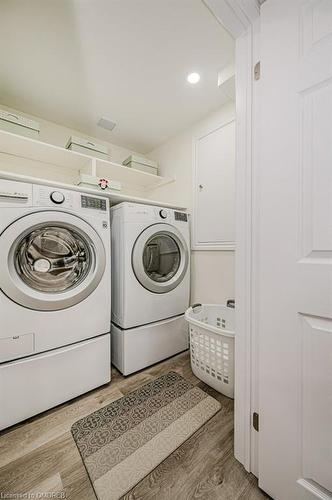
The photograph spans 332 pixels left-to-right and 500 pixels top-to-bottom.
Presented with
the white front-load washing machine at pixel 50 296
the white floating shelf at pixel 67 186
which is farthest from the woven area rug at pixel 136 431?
the white floating shelf at pixel 67 186

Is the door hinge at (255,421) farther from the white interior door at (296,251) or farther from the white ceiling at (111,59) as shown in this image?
the white ceiling at (111,59)

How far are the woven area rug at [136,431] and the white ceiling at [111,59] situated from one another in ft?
7.02

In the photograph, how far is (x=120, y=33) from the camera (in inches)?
43.8

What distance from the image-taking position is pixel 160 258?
5.77 feet

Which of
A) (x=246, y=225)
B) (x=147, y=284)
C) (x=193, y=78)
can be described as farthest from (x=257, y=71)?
(x=147, y=284)

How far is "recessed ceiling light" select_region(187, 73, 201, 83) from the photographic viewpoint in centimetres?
139

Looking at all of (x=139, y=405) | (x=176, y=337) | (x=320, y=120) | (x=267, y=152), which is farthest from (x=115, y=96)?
(x=139, y=405)

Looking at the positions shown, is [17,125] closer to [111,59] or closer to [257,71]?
[111,59]

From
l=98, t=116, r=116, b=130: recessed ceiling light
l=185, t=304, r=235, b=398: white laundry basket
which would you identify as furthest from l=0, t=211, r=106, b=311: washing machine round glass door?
l=98, t=116, r=116, b=130: recessed ceiling light

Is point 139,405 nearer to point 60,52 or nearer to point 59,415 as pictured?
point 59,415

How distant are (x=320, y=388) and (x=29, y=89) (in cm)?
238

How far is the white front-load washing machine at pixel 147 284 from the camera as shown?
1409mm

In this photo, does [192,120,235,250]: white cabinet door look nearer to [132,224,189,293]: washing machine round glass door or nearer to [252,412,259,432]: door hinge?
[132,224,189,293]: washing machine round glass door

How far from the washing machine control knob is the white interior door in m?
1.03
